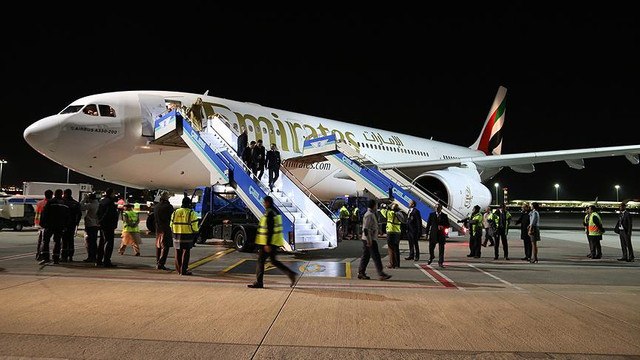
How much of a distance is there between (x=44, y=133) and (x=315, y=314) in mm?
9713

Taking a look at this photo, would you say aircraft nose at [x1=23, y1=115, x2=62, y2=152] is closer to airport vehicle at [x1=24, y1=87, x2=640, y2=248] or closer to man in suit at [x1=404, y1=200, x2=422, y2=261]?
airport vehicle at [x1=24, y1=87, x2=640, y2=248]

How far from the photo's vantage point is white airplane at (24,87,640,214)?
12125 millimetres

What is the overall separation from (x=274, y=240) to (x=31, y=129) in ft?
27.3

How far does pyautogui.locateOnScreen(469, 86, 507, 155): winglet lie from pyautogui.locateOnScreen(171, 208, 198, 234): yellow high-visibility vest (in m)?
25.0

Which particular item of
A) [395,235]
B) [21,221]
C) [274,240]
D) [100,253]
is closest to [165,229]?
[100,253]

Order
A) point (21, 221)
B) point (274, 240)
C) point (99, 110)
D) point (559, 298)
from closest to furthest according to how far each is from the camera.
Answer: point (559, 298) < point (274, 240) < point (99, 110) < point (21, 221)

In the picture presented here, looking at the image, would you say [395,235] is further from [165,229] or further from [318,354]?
[318,354]

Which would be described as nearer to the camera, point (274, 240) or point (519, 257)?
point (274, 240)

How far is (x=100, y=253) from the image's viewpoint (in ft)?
29.2

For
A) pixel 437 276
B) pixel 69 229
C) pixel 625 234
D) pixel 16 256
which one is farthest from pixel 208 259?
pixel 625 234

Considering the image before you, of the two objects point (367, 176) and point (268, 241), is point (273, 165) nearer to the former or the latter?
point (367, 176)

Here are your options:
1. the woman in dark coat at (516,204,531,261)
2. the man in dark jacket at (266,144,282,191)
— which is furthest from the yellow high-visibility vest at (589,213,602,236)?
the man in dark jacket at (266,144,282,191)

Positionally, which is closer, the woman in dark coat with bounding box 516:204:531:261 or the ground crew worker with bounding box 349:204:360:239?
the woman in dark coat with bounding box 516:204:531:261

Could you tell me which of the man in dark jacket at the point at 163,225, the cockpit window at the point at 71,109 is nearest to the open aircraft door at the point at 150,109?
the cockpit window at the point at 71,109
